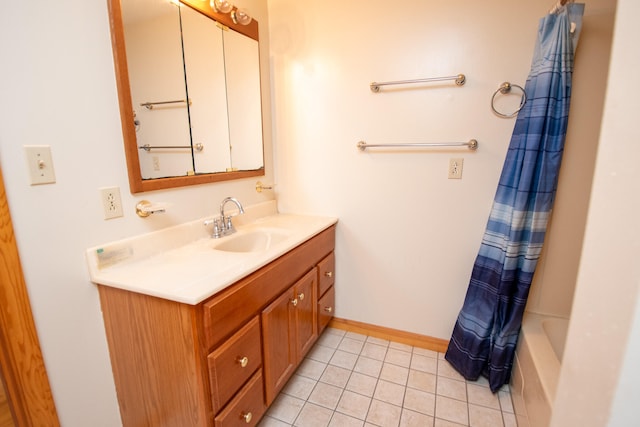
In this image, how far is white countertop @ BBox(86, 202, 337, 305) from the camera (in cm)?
96

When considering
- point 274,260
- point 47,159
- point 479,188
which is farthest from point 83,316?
point 479,188

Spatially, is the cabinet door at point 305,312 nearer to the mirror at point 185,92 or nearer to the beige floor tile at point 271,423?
the beige floor tile at point 271,423

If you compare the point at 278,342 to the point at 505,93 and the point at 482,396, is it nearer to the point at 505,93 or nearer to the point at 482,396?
the point at 482,396

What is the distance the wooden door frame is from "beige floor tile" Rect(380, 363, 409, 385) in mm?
1502

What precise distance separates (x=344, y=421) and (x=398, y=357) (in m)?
0.59

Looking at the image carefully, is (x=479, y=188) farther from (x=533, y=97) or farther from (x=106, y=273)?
(x=106, y=273)

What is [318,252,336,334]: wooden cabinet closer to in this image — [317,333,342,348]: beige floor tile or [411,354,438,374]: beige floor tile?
[317,333,342,348]: beige floor tile

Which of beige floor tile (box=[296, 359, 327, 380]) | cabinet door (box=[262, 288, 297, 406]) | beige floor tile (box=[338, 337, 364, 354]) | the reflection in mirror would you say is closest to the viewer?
the reflection in mirror

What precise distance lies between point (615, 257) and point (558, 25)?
135cm

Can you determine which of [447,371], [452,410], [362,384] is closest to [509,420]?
[452,410]

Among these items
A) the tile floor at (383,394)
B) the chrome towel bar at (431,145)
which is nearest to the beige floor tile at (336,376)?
the tile floor at (383,394)

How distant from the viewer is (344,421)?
1.41 meters

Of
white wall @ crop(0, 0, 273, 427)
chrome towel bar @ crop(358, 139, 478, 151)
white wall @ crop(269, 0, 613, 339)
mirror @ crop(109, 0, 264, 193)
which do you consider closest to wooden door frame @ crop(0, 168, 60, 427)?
white wall @ crop(0, 0, 273, 427)

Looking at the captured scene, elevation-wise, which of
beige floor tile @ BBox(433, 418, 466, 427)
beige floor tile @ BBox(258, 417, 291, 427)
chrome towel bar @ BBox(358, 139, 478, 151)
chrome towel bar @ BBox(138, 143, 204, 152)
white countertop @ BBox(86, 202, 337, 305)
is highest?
chrome towel bar @ BBox(358, 139, 478, 151)
